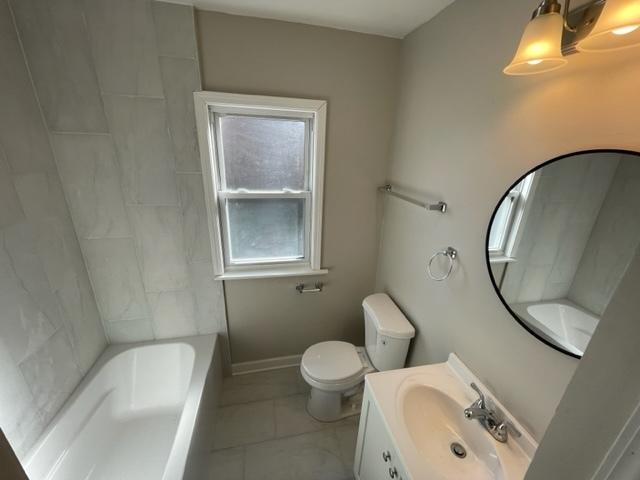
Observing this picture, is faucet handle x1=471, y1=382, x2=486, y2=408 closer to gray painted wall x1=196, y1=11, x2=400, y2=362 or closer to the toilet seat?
the toilet seat

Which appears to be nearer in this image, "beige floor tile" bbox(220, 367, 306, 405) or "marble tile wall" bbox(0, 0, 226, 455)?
"marble tile wall" bbox(0, 0, 226, 455)

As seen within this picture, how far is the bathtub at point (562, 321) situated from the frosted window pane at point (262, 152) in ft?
4.52

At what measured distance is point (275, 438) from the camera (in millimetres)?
1608

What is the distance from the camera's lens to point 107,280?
1.58 m

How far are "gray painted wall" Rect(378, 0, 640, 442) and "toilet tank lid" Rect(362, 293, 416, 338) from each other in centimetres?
7

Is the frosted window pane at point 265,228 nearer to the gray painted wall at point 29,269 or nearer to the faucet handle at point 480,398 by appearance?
the gray painted wall at point 29,269

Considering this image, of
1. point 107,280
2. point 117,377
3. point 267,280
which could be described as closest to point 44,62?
point 107,280

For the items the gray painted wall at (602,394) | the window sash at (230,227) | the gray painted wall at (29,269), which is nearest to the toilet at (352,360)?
the window sash at (230,227)

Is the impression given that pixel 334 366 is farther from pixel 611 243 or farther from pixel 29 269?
pixel 29 269

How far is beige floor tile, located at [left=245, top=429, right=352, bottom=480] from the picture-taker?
4.68 ft

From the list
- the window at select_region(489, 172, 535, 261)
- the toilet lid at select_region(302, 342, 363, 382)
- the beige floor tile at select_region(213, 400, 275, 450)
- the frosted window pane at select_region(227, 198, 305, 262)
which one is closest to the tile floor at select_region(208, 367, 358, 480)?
the beige floor tile at select_region(213, 400, 275, 450)

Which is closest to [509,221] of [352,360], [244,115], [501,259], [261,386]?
[501,259]

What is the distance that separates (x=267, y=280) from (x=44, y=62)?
61.6 inches

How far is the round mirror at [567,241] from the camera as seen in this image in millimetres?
656
